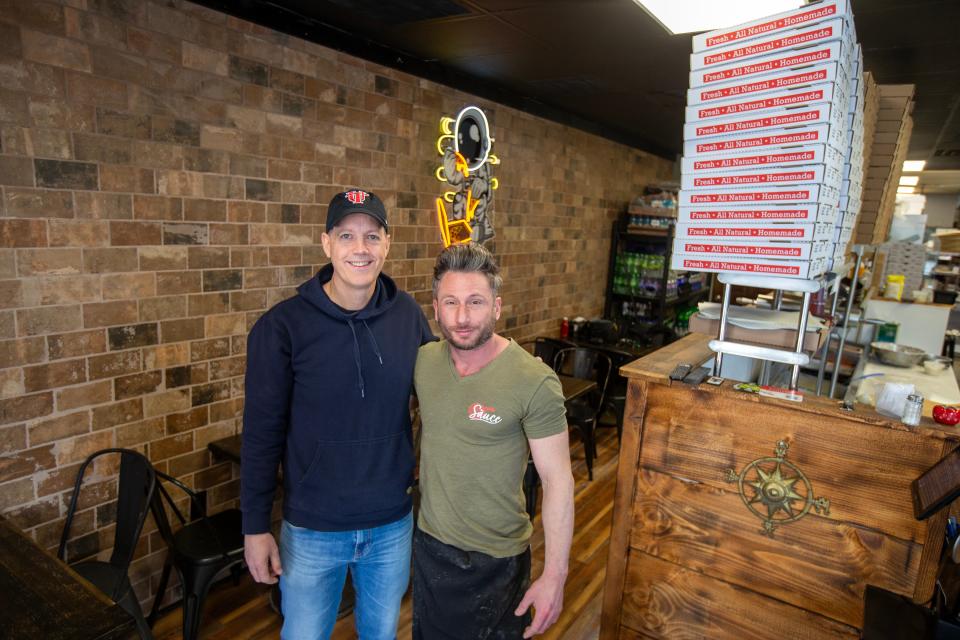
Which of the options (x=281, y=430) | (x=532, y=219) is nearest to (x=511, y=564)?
(x=281, y=430)

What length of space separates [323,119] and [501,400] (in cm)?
203

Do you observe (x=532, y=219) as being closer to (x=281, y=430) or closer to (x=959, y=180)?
(x=281, y=430)

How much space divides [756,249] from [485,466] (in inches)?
40.4

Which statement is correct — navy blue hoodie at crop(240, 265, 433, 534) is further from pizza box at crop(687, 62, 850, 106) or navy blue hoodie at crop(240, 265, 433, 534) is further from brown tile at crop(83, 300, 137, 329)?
pizza box at crop(687, 62, 850, 106)

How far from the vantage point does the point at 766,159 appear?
5.40 feet

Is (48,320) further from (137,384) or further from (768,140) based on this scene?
(768,140)

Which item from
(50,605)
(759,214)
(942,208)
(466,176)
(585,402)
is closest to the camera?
(50,605)

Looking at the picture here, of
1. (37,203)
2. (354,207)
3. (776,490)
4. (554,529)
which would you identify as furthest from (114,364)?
(776,490)

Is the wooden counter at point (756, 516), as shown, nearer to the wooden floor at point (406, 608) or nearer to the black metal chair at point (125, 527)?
the wooden floor at point (406, 608)

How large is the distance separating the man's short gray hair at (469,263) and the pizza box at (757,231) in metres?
0.72

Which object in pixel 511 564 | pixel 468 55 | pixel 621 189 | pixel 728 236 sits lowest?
pixel 511 564

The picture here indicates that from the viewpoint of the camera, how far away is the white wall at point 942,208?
1280 centimetres

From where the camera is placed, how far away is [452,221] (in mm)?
3652

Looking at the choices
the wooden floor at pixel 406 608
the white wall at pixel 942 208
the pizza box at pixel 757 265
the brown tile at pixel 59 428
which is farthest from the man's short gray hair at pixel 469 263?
the white wall at pixel 942 208
